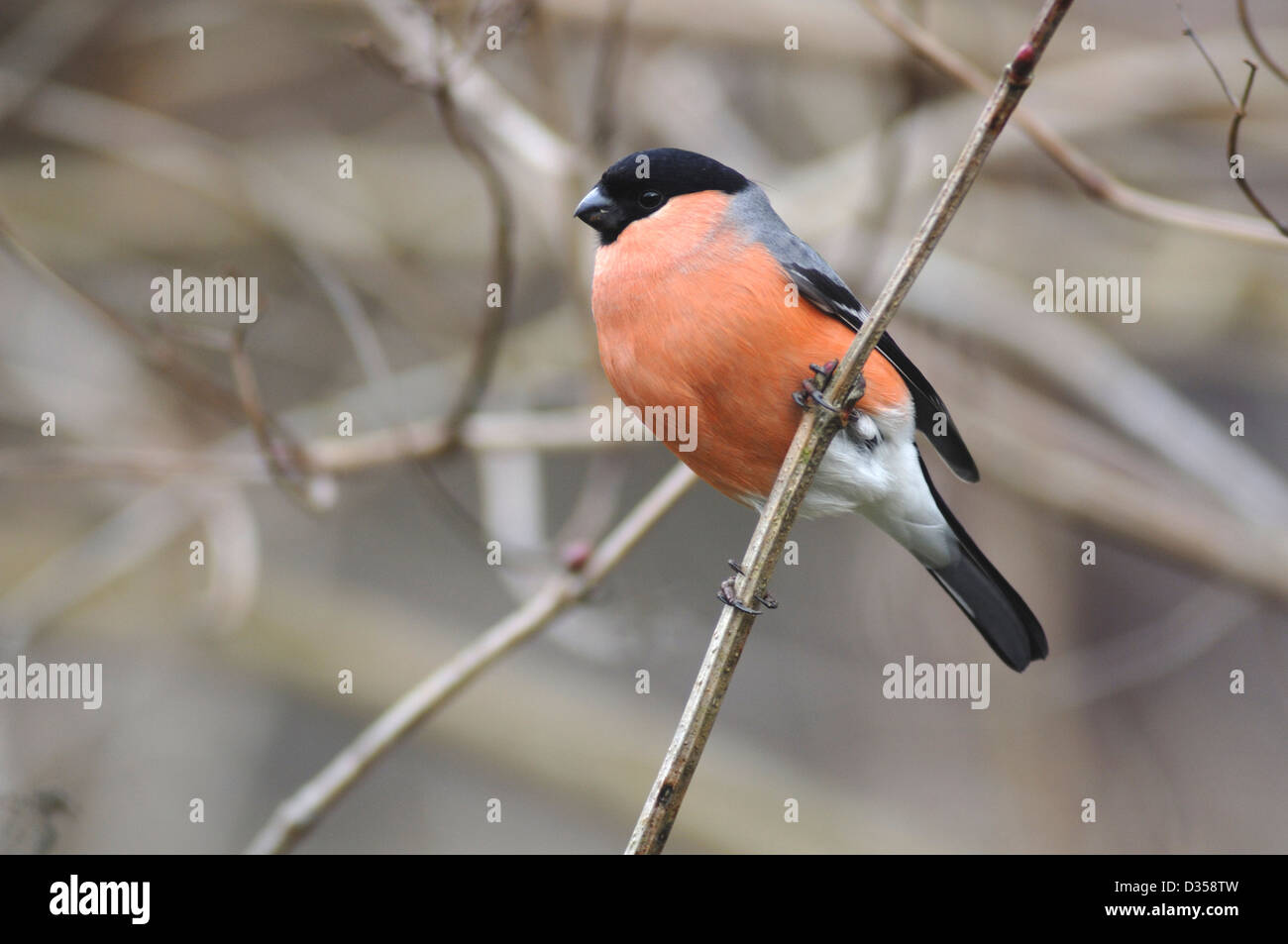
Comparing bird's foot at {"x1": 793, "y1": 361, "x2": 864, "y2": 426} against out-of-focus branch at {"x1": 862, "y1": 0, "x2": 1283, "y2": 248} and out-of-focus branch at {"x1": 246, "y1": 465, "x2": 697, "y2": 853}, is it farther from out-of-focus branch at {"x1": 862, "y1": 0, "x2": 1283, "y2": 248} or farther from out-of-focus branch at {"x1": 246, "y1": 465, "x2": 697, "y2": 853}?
out-of-focus branch at {"x1": 862, "y1": 0, "x2": 1283, "y2": 248}

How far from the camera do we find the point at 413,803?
700 centimetres

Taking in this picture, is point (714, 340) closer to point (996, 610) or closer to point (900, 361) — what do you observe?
point (900, 361)

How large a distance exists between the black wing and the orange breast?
0.05 m

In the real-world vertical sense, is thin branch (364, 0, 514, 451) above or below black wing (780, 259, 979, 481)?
above

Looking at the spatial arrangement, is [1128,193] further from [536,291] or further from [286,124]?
[286,124]

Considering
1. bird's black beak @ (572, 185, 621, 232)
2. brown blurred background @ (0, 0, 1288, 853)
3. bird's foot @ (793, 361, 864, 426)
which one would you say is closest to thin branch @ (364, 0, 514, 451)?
bird's black beak @ (572, 185, 621, 232)

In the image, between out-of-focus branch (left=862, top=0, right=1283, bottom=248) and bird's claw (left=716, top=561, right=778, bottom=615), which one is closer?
bird's claw (left=716, top=561, right=778, bottom=615)

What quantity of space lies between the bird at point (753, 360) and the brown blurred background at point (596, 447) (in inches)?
38.1

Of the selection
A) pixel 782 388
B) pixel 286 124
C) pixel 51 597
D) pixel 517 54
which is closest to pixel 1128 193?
pixel 782 388

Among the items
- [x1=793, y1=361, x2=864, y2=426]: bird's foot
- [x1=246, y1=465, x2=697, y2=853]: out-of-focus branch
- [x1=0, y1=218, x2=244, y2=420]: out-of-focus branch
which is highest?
[x1=0, y1=218, x2=244, y2=420]: out-of-focus branch

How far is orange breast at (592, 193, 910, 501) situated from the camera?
3127 millimetres

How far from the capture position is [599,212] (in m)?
3.56

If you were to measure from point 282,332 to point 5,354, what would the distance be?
1.37m

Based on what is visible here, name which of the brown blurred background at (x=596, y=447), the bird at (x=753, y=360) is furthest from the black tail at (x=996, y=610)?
the brown blurred background at (x=596, y=447)
